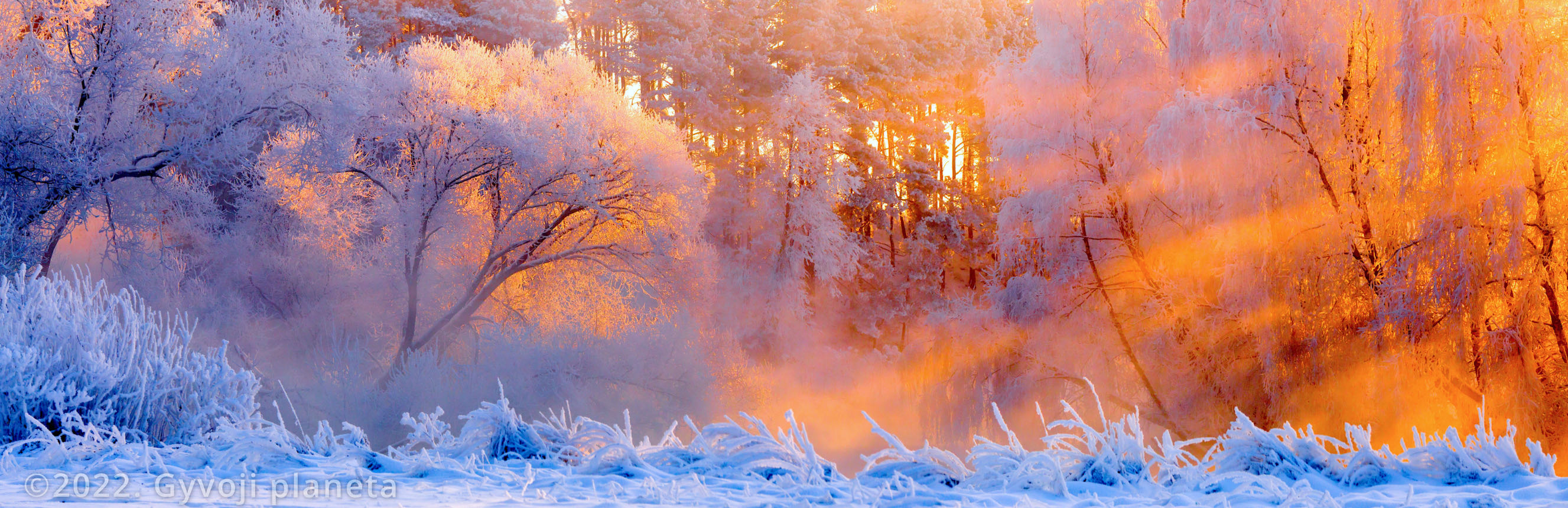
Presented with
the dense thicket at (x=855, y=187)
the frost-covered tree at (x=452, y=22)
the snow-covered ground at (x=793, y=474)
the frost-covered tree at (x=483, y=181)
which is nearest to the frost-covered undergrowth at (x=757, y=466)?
the snow-covered ground at (x=793, y=474)

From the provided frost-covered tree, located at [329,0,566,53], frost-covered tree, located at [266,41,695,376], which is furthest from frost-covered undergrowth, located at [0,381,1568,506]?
frost-covered tree, located at [329,0,566,53]

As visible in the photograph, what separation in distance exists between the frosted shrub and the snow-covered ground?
988 millimetres

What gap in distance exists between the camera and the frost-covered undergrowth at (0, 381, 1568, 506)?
12.7ft

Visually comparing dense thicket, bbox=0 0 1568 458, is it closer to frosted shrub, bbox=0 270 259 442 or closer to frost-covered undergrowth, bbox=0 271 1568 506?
frost-covered undergrowth, bbox=0 271 1568 506

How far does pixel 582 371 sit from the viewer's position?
1905 cm

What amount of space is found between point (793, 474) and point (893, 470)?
407mm

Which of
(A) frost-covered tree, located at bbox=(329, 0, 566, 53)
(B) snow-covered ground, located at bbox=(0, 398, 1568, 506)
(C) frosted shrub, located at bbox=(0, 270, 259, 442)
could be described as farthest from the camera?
(A) frost-covered tree, located at bbox=(329, 0, 566, 53)

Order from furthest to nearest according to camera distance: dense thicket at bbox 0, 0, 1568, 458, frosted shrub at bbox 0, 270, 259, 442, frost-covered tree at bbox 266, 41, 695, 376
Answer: frost-covered tree at bbox 266, 41, 695, 376, dense thicket at bbox 0, 0, 1568, 458, frosted shrub at bbox 0, 270, 259, 442

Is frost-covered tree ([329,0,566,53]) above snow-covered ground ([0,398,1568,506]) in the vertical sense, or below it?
above

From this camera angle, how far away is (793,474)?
425 centimetres

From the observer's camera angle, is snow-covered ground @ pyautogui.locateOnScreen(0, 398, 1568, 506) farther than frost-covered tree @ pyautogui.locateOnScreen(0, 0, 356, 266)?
No

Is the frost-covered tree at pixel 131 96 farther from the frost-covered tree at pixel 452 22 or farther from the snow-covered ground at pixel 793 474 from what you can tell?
the snow-covered ground at pixel 793 474

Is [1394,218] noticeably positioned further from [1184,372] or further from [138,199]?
[138,199]

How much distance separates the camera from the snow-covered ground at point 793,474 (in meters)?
3.83
